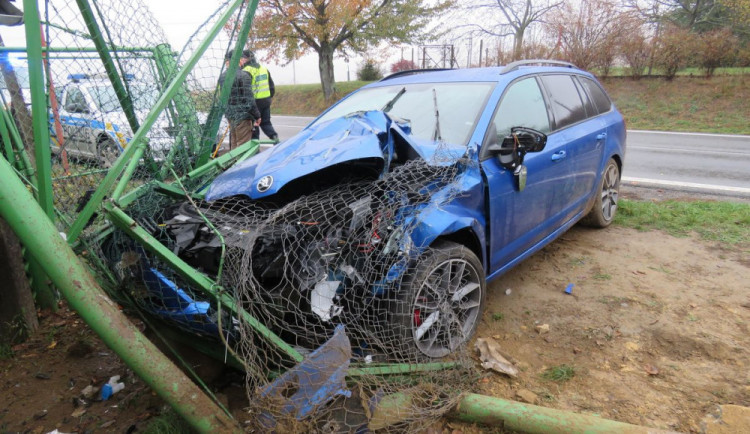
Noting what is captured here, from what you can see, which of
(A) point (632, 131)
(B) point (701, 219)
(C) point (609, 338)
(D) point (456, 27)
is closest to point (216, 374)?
(C) point (609, 338)

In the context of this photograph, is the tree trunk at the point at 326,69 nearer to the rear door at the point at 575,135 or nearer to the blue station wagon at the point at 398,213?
the rear door at the point at 575,135

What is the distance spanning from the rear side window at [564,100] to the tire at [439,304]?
5.94 feet

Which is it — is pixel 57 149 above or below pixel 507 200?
above

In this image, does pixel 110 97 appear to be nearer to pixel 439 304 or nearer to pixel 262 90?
pixel 439 304

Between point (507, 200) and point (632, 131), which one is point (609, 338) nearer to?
point (507, 200)

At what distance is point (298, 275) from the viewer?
7.42 ft

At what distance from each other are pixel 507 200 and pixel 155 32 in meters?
2.94

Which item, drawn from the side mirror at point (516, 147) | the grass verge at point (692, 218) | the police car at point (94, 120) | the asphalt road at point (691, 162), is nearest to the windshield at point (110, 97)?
the police car at point (94, 120)

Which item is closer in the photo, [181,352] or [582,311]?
[181,352]

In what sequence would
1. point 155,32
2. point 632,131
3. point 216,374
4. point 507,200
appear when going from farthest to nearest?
point 632,131 < point 155,32 < point 507,200 < point 216,374

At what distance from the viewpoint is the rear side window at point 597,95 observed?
471 cm

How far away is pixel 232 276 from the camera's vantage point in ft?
7.07

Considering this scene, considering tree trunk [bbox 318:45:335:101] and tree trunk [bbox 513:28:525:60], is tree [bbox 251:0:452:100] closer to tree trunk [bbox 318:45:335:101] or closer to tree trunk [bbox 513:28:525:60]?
tree trunk [bbox 318:45:335:101]

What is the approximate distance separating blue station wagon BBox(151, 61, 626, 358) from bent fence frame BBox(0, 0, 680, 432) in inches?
8.9
